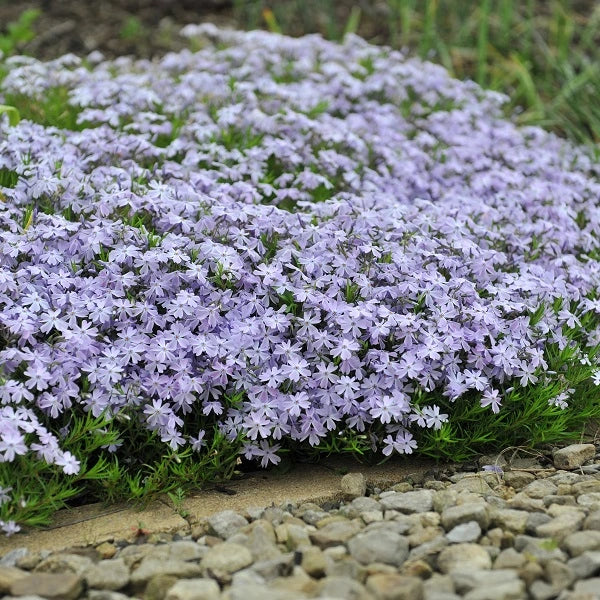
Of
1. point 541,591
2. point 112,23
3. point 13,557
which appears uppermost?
point 112,23

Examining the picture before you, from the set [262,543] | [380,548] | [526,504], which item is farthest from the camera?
[526,504]

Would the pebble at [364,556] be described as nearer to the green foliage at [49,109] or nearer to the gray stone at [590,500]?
the gray stone at [590,500]

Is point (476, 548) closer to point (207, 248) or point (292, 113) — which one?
point (207, 248)

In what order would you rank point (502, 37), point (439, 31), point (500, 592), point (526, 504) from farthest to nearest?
point (439, 31) < point (502, 37) < point (526, 504) < point (500, 592)

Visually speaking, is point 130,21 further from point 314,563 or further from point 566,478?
point 314,563

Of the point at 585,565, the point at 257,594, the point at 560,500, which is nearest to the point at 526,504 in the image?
the point at 560,500

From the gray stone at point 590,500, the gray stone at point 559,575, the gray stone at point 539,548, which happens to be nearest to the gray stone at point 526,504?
the gray stone at point 590,500
